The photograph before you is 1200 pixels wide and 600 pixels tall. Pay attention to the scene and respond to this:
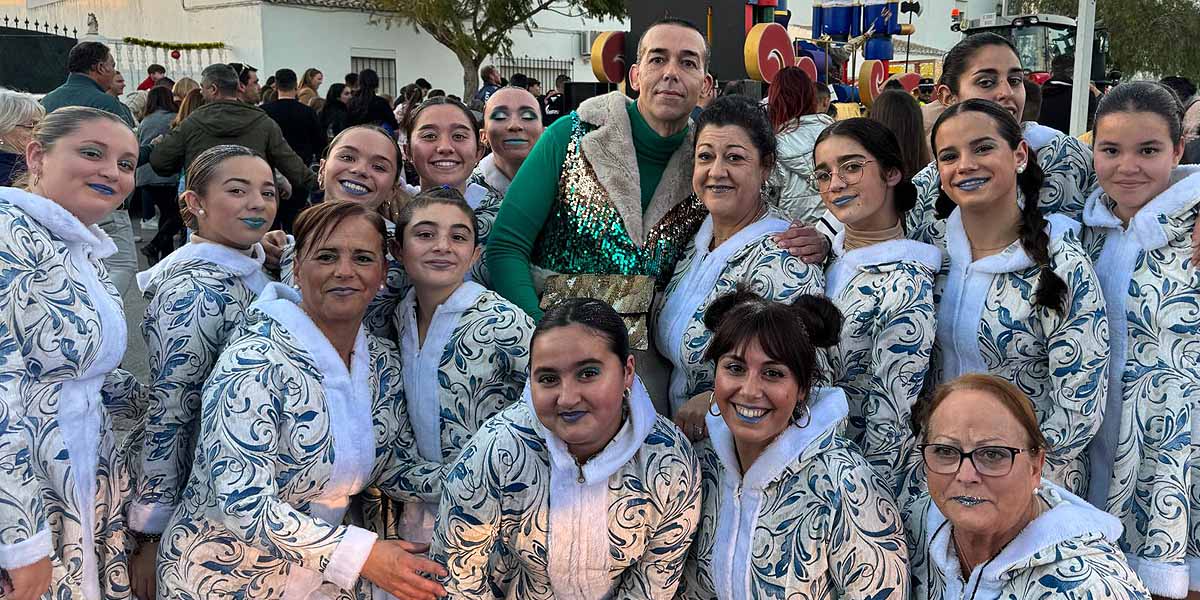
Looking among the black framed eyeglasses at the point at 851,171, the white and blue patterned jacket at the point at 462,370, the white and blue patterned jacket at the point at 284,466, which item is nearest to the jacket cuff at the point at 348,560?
the white and blue patterned jacket at the point at 284,466

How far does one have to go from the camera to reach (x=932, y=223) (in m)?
3.16

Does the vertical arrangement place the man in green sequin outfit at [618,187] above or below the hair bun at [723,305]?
above

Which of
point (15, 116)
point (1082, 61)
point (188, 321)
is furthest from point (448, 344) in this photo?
point (1082, 61)

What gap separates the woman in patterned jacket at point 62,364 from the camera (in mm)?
2441

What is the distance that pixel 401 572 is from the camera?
2.66m

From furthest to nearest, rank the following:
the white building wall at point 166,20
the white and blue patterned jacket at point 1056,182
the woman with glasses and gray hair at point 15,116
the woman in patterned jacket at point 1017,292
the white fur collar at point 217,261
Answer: the white building wall at point 166,20 < the woman with glasses and gray hair at point 15,116 < the white and blue patterned jacket at point 1056,182 < the white fur collar at point 217,261 < the woman in patterned jacket at point 1017,292

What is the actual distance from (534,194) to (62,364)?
1.46 metres

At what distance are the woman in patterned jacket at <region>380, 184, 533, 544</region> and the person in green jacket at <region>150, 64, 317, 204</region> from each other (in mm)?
4750

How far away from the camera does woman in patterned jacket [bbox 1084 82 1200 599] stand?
2770mm

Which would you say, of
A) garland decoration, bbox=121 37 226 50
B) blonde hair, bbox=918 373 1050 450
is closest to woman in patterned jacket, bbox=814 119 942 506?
blonde hair, bbox=918 373 1050 450

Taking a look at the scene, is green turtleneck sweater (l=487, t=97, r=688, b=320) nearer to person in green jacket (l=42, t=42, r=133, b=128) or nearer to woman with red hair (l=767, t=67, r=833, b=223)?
woman with red hair (l=767, t=67, r=833, b=223)

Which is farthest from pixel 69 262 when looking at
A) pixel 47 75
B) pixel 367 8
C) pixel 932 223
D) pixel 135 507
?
pixel 367 8

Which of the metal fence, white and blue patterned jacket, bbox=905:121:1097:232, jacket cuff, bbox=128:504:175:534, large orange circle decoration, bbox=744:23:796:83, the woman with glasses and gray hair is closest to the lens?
jacket cuff, bbox=128:504:175:534

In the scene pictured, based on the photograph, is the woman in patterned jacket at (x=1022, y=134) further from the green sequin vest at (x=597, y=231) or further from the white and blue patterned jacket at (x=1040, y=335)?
the green sequin vest at (x=597, y=231)
